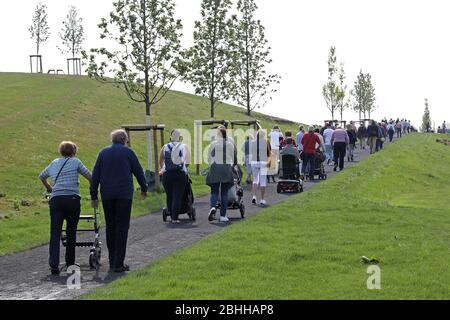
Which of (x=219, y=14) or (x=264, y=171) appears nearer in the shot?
(x=264, y=171)

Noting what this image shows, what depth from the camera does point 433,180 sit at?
126 feet

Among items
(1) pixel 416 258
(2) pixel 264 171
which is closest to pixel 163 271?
(1) pixel 416 258

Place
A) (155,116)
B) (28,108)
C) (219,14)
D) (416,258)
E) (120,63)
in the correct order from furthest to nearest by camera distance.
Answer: (155,116) → (28,108) → (219,14) → (120,63) → (416,258)

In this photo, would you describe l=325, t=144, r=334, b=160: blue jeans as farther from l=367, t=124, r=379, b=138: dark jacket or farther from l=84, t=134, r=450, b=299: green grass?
l=84, t=134, r=450, b=299: green grass

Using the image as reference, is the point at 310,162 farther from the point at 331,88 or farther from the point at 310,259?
the point at 331,88

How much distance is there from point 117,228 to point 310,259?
3073mm

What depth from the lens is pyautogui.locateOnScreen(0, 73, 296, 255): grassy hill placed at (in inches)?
793

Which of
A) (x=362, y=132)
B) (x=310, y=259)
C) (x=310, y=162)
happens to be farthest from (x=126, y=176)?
(x=362, y=132)

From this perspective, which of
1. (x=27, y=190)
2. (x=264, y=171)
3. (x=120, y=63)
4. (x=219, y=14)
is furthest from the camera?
(x=219, y=14)

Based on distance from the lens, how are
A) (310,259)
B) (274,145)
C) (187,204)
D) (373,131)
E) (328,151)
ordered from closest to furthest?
(310,259) → (187,204) → (274,145) → (328,151) → (373,131)

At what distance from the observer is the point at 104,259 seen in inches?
486
